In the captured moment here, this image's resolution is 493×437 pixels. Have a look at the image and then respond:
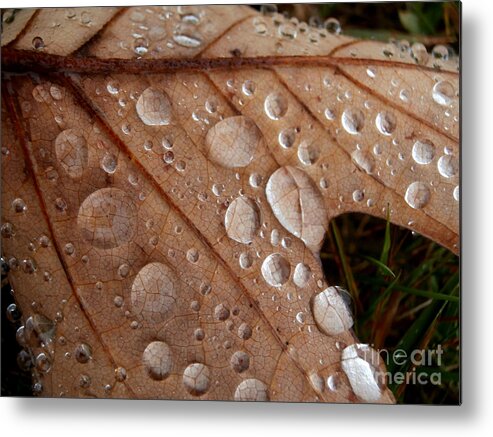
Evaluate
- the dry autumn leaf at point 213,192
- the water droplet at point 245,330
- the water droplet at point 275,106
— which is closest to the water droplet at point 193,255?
the dry autumn leaf at point 213,192

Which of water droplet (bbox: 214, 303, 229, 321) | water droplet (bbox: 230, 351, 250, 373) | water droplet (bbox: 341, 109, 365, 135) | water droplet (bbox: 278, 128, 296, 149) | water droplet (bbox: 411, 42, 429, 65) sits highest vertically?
water droplet (bbox: 411, 42, 429, 65)

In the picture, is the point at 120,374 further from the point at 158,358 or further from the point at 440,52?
the point at 440,52

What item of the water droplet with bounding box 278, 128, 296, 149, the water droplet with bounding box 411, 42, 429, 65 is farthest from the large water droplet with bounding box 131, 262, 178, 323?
the water droplet with bounding box 411, 42, 429, 65

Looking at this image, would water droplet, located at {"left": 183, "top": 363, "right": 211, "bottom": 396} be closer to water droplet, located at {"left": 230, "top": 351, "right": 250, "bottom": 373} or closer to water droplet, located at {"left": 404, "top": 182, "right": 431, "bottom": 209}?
water droplet, located at {"left": 230, "top": 351, "right": 250, "bottom": 373}

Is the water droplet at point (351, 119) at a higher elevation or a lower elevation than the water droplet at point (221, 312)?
higher

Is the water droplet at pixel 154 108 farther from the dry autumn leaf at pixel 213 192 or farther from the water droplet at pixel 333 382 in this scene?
the water droplet at pixel 333 382

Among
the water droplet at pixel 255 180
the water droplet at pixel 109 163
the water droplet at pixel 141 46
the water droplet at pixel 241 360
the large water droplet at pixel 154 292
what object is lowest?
the water droplet at pixel 241 360
